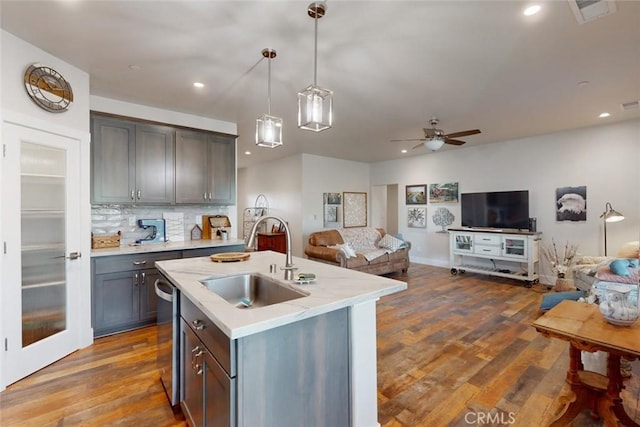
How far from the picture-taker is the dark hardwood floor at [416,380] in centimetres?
189

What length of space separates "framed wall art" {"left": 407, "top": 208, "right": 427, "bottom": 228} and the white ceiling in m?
3.17

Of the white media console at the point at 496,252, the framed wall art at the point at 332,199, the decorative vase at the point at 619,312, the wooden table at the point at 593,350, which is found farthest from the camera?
the framed wall art at the point at 332,199

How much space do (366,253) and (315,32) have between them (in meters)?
4.08

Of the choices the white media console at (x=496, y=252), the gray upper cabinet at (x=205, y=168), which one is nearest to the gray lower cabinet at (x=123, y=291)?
the gray upper cabinet at (x=205, y=168)

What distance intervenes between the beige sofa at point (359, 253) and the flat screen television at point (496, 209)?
1.43 m

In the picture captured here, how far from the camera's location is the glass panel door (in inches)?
94.7

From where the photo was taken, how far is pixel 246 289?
6.62 feet

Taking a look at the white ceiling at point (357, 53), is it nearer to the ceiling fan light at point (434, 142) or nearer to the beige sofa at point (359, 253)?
the ceiling fan light at point (434, 142)

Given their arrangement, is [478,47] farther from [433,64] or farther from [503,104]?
[503,104]

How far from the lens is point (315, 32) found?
2053 millimetres

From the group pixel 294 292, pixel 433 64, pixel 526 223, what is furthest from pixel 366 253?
pixel 294 292

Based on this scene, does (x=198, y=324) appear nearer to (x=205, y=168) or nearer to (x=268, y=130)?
(x=268, y=130)

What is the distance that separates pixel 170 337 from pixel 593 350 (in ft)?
8.04

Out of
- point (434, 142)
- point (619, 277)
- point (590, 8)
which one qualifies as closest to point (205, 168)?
point (434, 142)
